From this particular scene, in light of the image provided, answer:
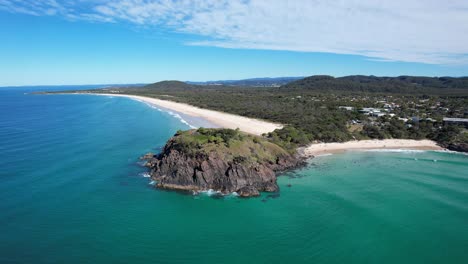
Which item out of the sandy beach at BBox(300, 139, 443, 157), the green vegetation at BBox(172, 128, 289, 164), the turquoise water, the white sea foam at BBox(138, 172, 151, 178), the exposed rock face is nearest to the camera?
the turquoise water

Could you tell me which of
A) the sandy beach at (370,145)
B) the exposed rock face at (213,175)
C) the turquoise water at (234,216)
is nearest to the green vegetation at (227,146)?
the exposed rock face at (213,175)

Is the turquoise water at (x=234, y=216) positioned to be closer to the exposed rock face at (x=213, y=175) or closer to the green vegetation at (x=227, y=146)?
the exposed rock face at (x=213, y=175)

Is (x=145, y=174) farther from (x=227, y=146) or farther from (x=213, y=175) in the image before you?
(x=227, y=146)

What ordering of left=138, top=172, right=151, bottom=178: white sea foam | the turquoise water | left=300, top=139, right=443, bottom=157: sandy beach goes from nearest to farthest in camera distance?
the turquoise water < left=138, top=172, right=151, bottom=178: white sea foam < left=300, top=139, right=443, bottom=157: sandy beach

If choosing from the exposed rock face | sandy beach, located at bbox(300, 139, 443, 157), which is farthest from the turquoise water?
sandy beach, located at bbox(300, 139, 443, 157)

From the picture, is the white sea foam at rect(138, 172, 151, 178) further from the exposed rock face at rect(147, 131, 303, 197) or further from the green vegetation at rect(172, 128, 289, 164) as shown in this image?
the green vegetation at rect(172, 128, 289, 164)

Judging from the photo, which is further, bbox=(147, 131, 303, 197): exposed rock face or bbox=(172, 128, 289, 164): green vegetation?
bbox=(172, 128, 289, 164): green vegetation

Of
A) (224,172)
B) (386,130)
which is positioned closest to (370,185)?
(224,172)
